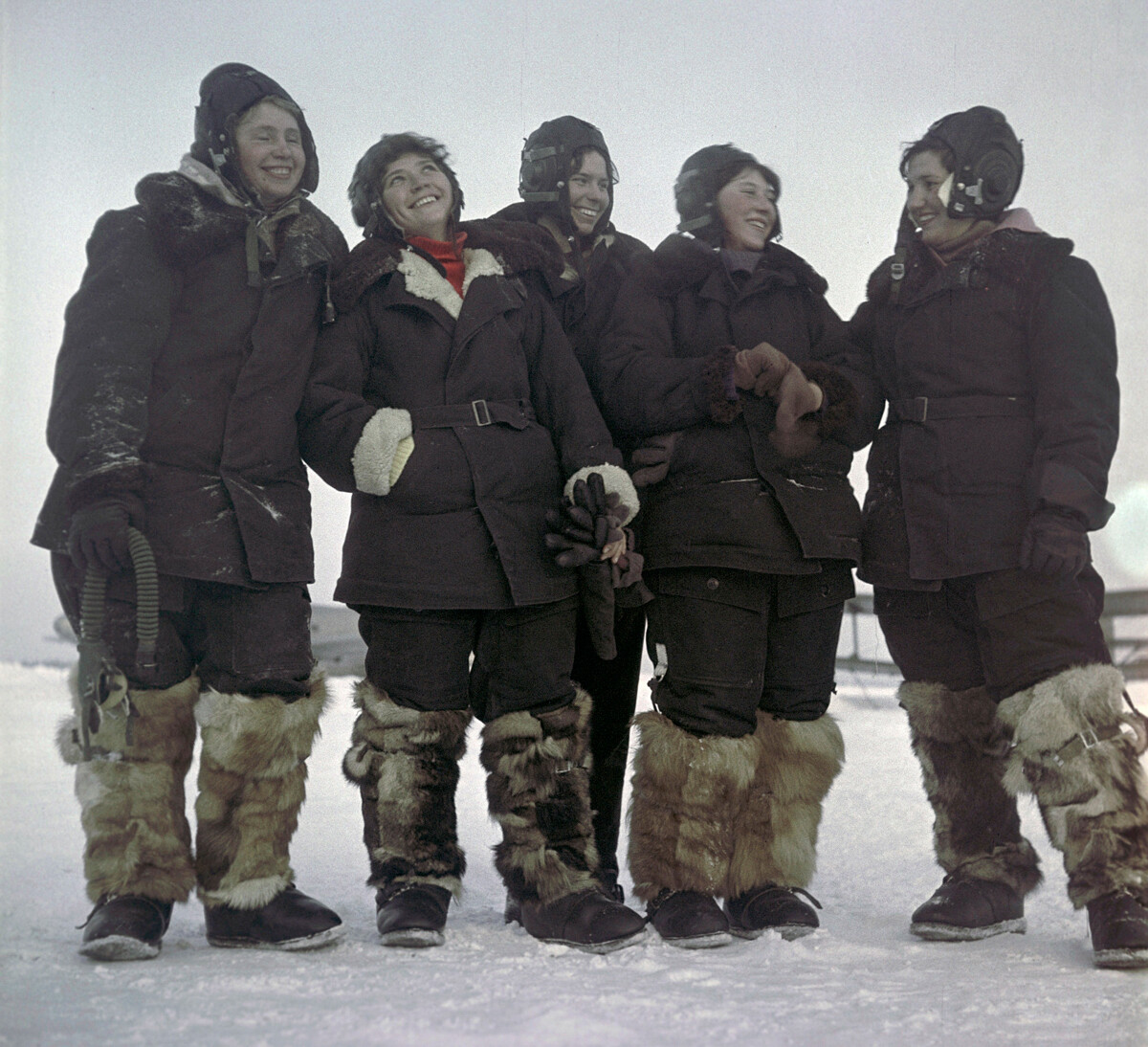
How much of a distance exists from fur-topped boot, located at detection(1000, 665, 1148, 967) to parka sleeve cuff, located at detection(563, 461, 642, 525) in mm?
943

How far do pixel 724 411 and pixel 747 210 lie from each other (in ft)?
1.98

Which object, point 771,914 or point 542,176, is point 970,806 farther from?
point 542,176

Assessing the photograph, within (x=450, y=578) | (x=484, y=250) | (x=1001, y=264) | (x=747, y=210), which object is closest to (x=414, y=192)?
(x=484, y=250)

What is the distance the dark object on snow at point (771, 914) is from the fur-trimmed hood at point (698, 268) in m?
1.43

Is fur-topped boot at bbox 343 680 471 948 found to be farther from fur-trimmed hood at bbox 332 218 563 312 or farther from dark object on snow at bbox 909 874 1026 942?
dark object on snow at bbox 909 874 1026 942

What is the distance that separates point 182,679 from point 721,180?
1.76m

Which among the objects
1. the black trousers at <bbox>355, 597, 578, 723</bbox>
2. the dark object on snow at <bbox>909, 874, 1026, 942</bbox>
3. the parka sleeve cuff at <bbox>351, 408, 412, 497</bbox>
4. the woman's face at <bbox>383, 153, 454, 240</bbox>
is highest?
the woman's face at <bbox>383, 153, 454, 240</bbox>

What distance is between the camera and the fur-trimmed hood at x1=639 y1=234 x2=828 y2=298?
270 centimetres

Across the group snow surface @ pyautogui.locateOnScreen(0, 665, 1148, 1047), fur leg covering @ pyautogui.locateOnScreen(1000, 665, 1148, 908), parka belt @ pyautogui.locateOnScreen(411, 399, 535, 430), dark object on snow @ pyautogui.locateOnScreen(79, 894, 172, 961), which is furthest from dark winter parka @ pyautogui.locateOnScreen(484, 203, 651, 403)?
dark object on snow @ pyautogui.locateOnScreen(79, 894, 172, 961)

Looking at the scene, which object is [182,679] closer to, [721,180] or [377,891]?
[377,891]

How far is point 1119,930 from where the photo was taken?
2164mm

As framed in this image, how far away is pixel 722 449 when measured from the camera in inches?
102

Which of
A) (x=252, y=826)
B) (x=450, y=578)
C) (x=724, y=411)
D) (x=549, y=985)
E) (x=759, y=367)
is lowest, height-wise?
(x=549, y=985)

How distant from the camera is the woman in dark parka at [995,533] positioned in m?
2.32
